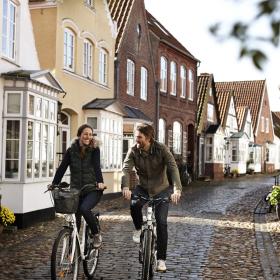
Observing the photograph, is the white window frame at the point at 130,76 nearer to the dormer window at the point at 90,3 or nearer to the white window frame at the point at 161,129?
the dormer window at the point at 90,3

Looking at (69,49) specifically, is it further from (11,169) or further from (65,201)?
(65,201)

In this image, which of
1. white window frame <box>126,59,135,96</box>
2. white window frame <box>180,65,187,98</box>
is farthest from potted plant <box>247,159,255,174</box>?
white window frame <box>126,59,135,96</box>

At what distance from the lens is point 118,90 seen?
21.1m

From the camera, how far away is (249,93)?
50.8 meters

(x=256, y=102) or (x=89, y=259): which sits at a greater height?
(x=256, y=102)

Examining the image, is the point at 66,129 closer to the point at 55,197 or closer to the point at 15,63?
the point at 15,63

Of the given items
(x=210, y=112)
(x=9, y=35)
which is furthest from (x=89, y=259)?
(x=210, y=112)

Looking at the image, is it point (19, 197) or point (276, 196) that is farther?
point (276, 196)

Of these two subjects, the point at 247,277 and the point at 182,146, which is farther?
the point at 182,146

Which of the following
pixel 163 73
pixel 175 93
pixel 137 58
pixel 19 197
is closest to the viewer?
pixel 19 197

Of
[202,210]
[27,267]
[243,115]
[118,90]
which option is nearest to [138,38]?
[118,90]

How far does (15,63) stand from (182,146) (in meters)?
19.7

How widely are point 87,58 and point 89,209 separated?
494 inches

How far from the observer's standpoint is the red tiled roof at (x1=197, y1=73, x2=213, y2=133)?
113 feet
